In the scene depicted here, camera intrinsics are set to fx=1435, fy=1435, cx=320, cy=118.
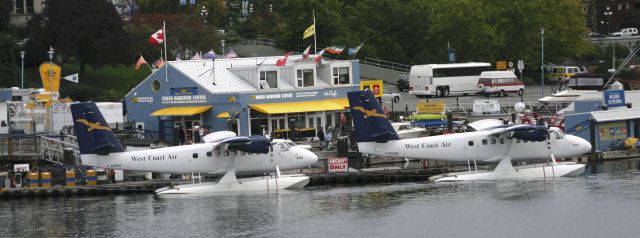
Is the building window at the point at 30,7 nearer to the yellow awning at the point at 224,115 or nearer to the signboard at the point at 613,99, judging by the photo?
the yellow awning at the point at 224,115

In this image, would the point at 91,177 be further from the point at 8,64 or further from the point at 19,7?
the point at 19,7

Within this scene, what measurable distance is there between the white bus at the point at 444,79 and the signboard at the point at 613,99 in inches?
1023

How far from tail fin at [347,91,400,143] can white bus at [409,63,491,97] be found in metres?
34.3

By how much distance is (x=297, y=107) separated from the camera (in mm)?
73125

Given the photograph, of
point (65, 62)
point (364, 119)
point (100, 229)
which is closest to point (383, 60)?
point (65, 62)

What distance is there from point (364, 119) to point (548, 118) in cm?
1850

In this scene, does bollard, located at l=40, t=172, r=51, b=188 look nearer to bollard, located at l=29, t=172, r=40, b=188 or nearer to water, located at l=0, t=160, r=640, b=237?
bollard, located at l=29, t=172, r=40, b=188

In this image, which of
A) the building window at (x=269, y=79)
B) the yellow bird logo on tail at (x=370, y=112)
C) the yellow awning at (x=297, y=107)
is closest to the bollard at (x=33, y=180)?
the yellow bird logo on tail at (x=370, y=112)

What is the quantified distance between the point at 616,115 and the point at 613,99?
217cm

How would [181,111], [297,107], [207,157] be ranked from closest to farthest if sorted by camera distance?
[207,157]
[181,111]
[297,107]

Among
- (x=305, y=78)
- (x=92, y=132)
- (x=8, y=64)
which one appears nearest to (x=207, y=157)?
(x=92, y=132)

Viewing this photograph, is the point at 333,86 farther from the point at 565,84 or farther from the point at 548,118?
the point at 565,84

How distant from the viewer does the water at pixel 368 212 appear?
50906 millimetres

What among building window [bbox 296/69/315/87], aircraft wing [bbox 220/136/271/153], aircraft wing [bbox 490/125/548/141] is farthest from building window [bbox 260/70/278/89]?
aircraft wing [bbox 490/125/548/141]
